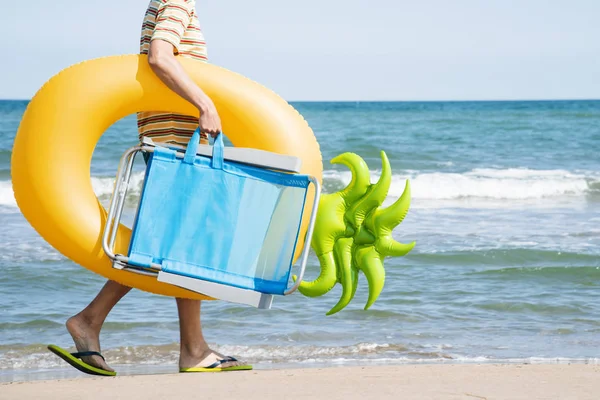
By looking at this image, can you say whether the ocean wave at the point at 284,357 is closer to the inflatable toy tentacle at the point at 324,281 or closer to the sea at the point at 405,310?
the sea at the point at 405,310

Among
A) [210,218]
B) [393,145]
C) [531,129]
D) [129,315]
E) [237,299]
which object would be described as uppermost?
[531,129]

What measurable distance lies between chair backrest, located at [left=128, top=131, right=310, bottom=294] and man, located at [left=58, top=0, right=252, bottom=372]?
150 millimetres

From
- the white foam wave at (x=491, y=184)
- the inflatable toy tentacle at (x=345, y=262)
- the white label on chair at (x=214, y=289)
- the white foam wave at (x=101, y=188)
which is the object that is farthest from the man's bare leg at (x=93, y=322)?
the white foam wave at (x=491, y=184)

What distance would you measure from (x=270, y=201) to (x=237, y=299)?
322 millimetres

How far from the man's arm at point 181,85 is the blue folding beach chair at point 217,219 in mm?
56

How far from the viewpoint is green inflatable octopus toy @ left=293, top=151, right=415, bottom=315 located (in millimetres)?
3111

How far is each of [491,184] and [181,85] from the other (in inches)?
388

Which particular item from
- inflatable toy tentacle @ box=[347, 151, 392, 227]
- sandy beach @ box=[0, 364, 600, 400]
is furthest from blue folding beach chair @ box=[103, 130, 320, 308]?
inflatable toy tentacle @ box=[347, 151, 392, 227]

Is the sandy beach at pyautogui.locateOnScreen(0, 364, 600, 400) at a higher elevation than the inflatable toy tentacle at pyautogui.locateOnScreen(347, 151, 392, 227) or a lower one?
lower

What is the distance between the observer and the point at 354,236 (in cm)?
315

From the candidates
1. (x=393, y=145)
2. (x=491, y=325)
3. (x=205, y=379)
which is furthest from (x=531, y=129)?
(x=205, y=379)

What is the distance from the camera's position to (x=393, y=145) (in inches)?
709

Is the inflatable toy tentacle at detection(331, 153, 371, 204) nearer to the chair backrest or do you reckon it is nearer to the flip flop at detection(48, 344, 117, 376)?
the chair backrest

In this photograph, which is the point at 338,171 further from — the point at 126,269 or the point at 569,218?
the point at 126,269
